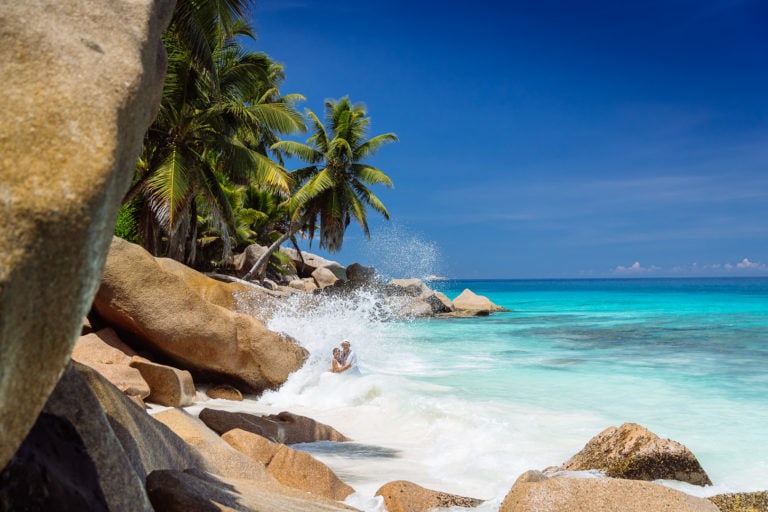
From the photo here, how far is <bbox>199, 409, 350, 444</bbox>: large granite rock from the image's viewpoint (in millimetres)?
6215

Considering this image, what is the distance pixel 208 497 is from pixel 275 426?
4.49 metres

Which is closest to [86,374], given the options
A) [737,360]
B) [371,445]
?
[371,445]

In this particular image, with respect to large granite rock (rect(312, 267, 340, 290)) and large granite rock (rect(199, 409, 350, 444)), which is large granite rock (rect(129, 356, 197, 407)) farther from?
large granite rock (rect(312, 267, 340, 290))

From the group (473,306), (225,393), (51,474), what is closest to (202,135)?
(225,393)

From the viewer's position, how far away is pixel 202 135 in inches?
735

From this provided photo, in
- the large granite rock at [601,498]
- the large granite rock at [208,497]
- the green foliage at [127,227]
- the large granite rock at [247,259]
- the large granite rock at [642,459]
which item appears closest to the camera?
the large granite rock at [208,497]

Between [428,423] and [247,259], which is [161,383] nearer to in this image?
[428,423]

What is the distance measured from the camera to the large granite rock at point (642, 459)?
19.0ft

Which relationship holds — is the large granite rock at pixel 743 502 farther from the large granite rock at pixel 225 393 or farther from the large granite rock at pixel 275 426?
the large granite rock at pixel 225 393

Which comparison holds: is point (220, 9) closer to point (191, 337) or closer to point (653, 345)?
point (191, 337)

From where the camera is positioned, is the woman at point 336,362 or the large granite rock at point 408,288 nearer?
the woman at point 336,362

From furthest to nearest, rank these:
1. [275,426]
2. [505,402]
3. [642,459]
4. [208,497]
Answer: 1. [505,402]
2. [275,426]
3. [642,459]
4. [208,497]

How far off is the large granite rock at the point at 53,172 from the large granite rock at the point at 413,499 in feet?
13.2

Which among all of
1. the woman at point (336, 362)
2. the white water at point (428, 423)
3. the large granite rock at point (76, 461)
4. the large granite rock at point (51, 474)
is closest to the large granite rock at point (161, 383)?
the white water at point (428, 423)
